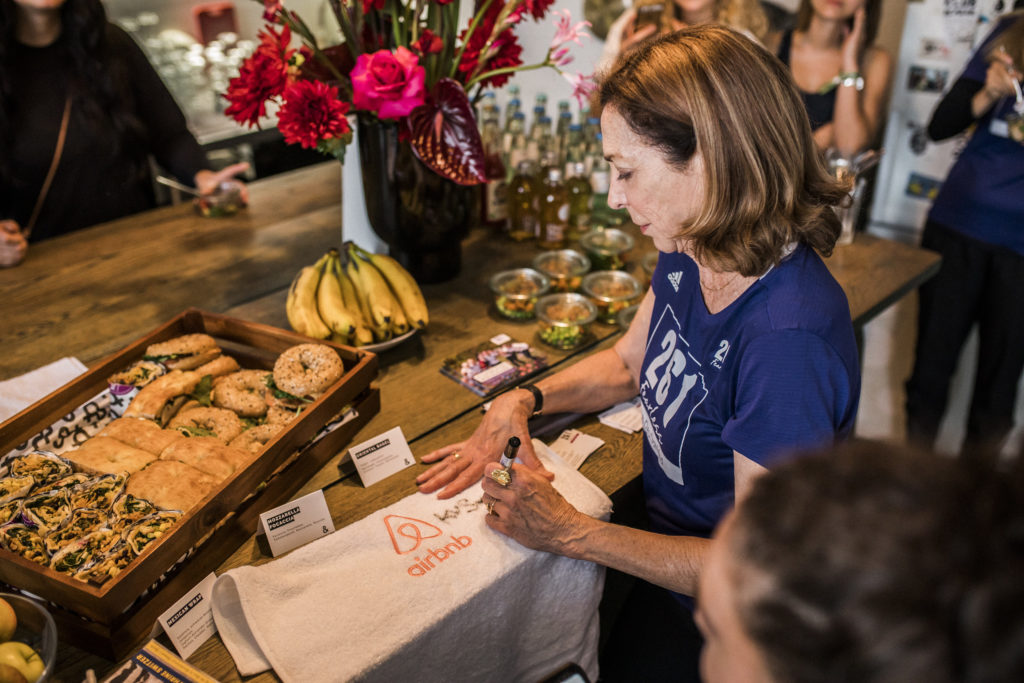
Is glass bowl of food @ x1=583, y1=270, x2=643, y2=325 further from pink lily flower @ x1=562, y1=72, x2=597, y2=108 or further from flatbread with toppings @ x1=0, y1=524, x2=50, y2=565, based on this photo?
flatbread with toppings @ x1=0, y1=524, x2=50, y2=565

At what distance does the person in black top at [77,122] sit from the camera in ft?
7.69

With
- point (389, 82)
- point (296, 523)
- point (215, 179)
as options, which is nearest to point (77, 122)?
point (215, 179)

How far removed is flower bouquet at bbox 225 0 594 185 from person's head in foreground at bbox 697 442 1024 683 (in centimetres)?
126

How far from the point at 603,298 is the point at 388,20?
2.73ft

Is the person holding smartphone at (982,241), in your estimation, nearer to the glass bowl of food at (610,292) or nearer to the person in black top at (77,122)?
the glass bowl of food at (610,292)

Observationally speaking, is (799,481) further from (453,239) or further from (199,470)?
(453,239)

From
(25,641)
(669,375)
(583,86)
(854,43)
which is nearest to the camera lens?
(25,641)

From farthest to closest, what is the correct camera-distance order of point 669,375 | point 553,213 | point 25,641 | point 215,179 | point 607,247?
point 215,179
point 553,213
point 607,247
point 669,375
point 25,641

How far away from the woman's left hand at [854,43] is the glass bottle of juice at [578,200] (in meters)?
1.27

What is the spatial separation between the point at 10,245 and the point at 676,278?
1.89m

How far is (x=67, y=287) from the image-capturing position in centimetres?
194

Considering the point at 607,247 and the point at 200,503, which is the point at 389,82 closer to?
the point at 607,247

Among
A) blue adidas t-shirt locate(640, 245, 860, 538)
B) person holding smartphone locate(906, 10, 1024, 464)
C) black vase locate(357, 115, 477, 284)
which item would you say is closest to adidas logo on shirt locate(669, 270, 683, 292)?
blue adidas t-shirt locate(640, 245, 860, 538)

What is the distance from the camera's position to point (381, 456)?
1300 mm
